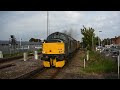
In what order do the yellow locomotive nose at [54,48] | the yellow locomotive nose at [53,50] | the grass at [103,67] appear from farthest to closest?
the yellow locomotive nose at [54,48] < the yellow locomotive nose at [53,50] < the grass at [103,67]

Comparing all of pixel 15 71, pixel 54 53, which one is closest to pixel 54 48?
pixel 54 53

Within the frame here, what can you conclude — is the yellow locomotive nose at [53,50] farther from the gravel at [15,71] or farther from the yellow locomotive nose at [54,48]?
the gravel at [15,71]

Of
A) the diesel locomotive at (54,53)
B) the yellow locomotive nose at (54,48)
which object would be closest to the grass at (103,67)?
the diesel locomotive at (54,53)

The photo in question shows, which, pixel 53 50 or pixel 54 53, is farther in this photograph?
pixel 53 50

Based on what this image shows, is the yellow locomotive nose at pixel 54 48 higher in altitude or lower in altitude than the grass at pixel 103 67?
higher

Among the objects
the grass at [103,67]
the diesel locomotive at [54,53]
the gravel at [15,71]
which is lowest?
the gravel at [15,71]

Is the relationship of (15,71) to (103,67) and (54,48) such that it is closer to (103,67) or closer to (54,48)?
(54,48)

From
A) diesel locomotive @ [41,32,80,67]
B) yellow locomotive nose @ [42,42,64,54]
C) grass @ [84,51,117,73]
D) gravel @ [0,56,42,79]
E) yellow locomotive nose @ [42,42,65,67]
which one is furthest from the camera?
yellow locomotive nose @ [42,42,64,54]

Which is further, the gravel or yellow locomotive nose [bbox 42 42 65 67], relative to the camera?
yellow locomotive nose [bbox 42 42 65 67]

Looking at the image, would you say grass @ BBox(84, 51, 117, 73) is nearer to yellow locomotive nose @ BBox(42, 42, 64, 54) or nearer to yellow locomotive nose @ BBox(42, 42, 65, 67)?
yellow locomotive nose @ BBox(42, 42, 65, 67)

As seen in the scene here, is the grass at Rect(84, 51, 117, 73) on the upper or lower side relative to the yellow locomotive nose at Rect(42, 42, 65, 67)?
lower

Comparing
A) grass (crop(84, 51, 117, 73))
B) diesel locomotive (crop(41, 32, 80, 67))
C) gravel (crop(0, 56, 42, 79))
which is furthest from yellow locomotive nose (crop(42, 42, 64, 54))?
grass (crop(84, 51, 117, 73))
